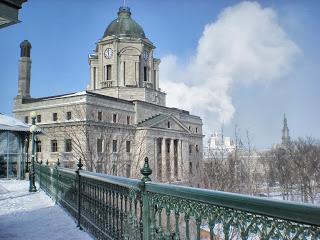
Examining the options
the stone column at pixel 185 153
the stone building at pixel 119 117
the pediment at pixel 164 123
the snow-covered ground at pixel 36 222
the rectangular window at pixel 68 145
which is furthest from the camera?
the stone column at pixel 185 153

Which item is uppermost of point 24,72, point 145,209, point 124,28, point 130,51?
point 124,28

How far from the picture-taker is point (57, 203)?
12078 mm

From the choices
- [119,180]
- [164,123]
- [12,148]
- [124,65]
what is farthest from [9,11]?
[124,65]

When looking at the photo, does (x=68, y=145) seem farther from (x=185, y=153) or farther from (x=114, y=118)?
(x=185, y=153)

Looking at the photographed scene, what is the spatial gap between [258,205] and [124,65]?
59415mm

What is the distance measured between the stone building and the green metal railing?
2901 centimetres

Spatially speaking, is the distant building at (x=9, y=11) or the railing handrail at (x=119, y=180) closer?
the distant building at (x=9, y=11)

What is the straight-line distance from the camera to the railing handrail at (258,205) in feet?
6.74

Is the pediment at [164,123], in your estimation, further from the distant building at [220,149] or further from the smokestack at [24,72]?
the smokestack at [24,72]

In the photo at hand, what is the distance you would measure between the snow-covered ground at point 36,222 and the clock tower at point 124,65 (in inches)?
1866

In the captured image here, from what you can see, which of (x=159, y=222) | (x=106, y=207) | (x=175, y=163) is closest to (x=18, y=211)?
(x=106, y=207)

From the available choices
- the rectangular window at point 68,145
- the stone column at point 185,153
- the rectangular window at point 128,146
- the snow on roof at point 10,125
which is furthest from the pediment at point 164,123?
A: the snow on roof at point 10,125

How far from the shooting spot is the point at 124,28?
63312 mm

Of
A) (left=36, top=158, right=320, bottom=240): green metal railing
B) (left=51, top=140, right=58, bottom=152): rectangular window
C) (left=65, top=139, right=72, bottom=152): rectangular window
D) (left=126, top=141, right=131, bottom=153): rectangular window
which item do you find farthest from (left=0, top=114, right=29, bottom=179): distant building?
(left=126, top=141, right=131, bottom=153): rectangular window
